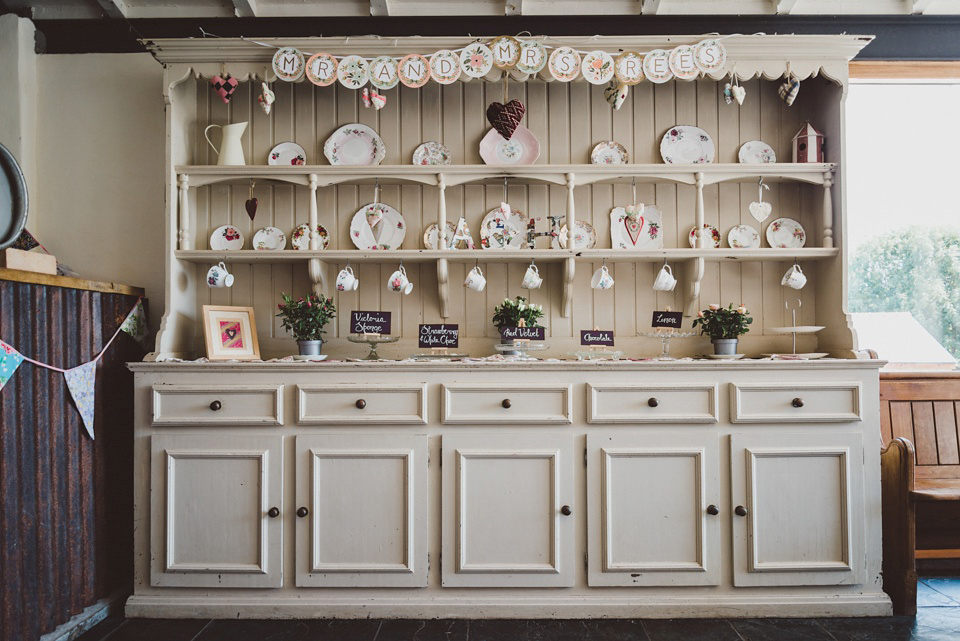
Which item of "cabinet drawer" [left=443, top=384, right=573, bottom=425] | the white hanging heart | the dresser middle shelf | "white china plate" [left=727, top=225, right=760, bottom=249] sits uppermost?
the white hanging heart

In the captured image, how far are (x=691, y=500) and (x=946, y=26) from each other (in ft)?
8.92

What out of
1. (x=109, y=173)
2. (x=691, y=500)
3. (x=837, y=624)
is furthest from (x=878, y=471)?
(x=109, y=173)

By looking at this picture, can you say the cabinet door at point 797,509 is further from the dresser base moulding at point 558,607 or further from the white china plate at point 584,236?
the white china plate at point 584,236

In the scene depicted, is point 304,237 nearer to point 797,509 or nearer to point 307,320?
point 307,320

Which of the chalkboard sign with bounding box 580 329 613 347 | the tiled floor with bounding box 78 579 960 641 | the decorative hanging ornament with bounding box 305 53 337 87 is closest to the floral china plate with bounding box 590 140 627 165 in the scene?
the chalkboard sign with bounding box 580 329 613 347

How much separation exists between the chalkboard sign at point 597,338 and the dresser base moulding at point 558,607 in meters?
1.04

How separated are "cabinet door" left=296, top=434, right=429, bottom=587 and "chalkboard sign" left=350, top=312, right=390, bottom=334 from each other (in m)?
0.60

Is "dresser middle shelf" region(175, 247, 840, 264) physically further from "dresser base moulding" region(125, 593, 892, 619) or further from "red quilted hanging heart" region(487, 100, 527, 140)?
"dresser base moulding" region(125, 593, 892, 619)

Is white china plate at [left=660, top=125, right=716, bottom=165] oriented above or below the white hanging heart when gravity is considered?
above

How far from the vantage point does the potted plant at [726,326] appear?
2.60 m

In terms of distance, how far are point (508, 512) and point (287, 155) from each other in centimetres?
192

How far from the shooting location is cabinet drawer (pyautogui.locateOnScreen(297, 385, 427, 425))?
230 centimetres

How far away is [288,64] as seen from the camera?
2508mm

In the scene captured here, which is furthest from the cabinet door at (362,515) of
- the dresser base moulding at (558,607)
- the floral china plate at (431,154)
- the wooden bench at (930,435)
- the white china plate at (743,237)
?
the wooden bench at (930,435)
